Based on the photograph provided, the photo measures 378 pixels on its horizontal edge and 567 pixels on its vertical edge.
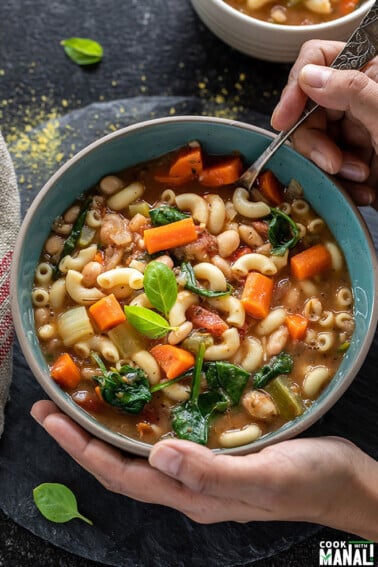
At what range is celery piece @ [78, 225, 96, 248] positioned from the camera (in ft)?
10.6

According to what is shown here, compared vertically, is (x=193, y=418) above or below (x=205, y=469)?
below

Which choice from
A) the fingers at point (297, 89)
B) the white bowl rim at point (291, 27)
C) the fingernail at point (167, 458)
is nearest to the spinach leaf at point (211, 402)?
the fingernail at point (167, 458)

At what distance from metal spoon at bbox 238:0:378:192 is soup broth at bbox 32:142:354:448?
0.55 ft

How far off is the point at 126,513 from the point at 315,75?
1.81 meters

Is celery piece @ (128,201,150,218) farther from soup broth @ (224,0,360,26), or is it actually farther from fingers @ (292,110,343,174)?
soup broth @ (224,0,360,26)

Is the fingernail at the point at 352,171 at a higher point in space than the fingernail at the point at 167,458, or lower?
higher

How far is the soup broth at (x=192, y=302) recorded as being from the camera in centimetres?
302

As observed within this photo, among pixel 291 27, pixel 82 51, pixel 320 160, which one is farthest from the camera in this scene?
pixel 82 51

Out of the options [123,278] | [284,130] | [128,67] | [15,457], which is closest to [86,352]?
[123,278]

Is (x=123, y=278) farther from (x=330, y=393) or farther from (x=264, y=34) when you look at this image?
(x=264, y=34)

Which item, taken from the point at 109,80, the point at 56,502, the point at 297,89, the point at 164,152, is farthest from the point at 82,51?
the point at 56,502

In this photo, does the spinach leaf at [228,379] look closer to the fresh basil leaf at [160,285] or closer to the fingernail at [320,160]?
the fresh basil leaf at [160,285]

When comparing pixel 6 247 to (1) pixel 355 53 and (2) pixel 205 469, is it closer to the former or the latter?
(2) pixel 205 469

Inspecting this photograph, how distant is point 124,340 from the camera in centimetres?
308
